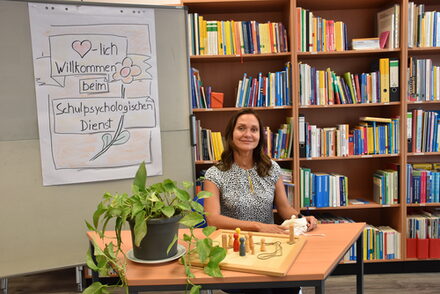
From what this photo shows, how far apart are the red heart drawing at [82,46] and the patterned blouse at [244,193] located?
1172 millimetres

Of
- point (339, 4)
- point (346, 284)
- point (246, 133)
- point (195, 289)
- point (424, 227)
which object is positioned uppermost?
point (339, 4)

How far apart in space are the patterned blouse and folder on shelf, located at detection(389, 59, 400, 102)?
167 centimetres

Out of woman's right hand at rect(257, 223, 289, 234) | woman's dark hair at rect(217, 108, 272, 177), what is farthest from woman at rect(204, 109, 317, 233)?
woman's right hand at rect(257, 223, 289, 234)

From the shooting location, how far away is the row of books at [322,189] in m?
3.44

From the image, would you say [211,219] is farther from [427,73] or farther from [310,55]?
[427,73]

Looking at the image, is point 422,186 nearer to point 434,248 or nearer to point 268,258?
point 434,248

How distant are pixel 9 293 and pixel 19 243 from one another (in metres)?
0.99

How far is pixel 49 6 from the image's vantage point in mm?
2580

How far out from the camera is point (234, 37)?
3.36 meters

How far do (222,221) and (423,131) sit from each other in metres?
2.21

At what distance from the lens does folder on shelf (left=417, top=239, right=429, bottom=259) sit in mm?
3438

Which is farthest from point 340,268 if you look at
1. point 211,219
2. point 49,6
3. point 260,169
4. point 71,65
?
point 49,6

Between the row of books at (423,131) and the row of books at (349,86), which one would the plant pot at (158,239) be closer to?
the row of books at (349,86)

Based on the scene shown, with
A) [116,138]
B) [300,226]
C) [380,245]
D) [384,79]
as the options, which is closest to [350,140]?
[384,79]
